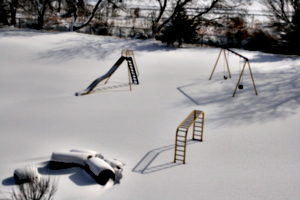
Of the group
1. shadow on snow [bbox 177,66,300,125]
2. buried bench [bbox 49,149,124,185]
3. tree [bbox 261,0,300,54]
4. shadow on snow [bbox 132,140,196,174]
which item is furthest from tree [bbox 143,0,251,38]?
buried bench [bbox 49,149,124,185]

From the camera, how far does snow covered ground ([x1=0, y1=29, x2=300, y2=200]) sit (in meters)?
7.50

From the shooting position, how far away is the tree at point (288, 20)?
2212cm

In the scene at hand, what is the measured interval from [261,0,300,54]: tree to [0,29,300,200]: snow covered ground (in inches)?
95.7

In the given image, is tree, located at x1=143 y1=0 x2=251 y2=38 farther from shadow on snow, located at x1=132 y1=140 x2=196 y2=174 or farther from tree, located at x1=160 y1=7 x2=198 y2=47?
shadow on snow, located at x1=132 y1=140 x2=196 y2=174

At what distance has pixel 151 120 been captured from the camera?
11.3 m

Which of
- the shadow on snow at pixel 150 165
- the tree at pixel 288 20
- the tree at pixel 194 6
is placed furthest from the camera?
the tree at pixel 194 6

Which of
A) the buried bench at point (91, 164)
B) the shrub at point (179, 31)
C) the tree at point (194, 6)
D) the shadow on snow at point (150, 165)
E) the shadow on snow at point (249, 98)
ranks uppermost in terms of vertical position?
the tree at point (194, 6)

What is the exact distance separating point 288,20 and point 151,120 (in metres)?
16.1

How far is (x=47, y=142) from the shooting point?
30.9 ft

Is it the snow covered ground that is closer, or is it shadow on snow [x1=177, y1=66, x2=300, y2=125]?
the snow covered ground

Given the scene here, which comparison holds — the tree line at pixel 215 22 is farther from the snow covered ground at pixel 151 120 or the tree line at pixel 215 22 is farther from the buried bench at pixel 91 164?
Result: the buried bench at pixel 91 164

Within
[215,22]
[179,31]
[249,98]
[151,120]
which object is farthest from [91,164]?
[215,22]

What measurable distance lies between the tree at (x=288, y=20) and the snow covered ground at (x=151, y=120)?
7.97ft

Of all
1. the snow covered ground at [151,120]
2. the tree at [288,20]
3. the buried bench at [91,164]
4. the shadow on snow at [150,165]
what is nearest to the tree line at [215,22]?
the tree at [288,20]
